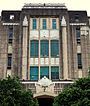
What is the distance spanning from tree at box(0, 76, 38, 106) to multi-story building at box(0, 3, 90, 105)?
34.7 ft

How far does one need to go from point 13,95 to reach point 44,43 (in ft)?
46.4

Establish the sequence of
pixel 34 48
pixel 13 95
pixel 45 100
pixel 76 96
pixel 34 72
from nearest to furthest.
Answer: pixel 76 96 < pixel 13 95 < pixel 45 100 < pixel 34 72 < pixel 34 48

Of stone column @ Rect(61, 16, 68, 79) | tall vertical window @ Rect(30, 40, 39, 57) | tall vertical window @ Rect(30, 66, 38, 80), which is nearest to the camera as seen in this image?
stone column @ Rect(61, 16, 68, 79)

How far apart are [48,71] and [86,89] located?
1235 cm

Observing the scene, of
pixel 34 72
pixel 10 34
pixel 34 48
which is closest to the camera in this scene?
pixel 34 72

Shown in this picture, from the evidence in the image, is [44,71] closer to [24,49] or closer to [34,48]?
[34,48]

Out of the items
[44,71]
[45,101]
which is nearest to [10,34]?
[44,71]

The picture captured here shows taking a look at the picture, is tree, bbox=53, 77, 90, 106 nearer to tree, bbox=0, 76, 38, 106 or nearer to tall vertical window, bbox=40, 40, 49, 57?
tree, bbox=0, 76, 38, 106

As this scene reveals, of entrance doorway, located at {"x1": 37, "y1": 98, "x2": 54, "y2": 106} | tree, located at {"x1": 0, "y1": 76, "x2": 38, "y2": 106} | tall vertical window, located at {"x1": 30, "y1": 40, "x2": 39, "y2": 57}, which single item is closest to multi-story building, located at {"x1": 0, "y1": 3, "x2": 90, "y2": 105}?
tall vertical window, located at {"x1": 30, "y1": 40, "x2": 39, "y2": 57}

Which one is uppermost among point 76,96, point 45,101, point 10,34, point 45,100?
point 10,34

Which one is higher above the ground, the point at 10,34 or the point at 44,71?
the point at 10,34

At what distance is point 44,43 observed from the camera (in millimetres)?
36250

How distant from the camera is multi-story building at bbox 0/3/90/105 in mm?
35000

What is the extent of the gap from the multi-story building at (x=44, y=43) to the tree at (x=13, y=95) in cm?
1059
